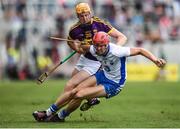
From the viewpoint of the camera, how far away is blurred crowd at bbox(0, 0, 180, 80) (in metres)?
35.8

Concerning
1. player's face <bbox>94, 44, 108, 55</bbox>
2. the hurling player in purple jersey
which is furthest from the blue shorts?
player's face <bbox>94, 44, 108, 55</bbox>

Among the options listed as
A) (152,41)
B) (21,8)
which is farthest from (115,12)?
(21,8)

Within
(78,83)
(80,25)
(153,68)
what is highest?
(80,25)

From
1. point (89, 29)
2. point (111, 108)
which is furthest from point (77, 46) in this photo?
point (111, 108)

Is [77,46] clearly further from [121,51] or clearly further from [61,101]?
[121,51]

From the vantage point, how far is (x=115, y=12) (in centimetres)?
3634

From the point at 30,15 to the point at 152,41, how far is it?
6.10 m

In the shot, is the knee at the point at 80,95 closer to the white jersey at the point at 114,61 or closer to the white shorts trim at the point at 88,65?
the white jersey at the point at 114,61

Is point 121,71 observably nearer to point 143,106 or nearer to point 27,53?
point 143,106

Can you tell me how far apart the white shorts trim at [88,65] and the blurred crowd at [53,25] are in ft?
65.0

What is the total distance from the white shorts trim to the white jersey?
82cm

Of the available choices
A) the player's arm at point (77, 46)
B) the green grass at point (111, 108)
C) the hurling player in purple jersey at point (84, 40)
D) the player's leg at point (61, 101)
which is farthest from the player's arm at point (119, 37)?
the green grass at point (111, 108)

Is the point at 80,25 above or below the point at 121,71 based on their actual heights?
above

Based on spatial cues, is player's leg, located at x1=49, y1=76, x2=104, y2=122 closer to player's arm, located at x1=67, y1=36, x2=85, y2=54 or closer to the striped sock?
the striped sock
